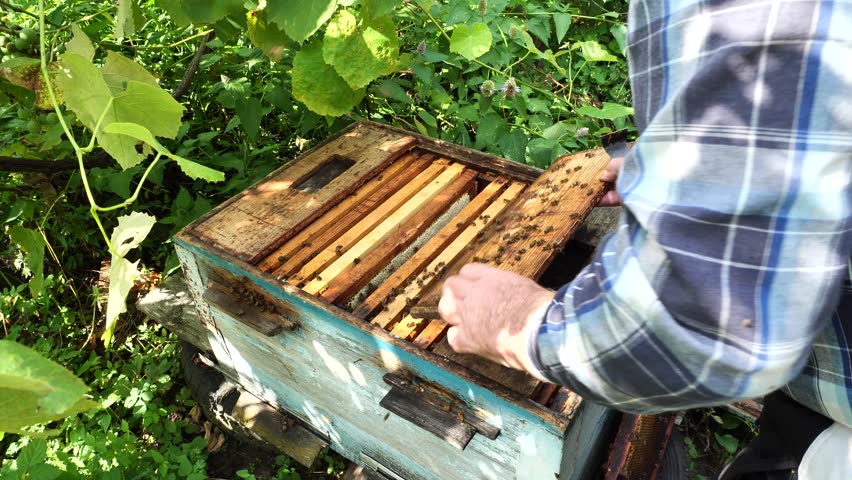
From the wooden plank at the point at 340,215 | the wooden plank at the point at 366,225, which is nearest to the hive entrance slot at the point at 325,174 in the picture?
the wooden plank at the point at 340,215

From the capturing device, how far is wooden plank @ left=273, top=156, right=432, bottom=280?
168 cm

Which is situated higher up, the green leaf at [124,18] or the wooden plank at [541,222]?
the green leaf at [124,18]

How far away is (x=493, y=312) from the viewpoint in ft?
3.88

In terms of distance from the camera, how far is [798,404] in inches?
53.4

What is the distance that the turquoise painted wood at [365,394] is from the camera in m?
1.35

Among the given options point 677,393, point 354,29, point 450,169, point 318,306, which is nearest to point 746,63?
point 677,393

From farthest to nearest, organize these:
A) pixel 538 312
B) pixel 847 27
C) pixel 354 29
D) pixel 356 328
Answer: pixel 354 29 → pixel 356 328 → pixel 538 312 → pixel 847 27

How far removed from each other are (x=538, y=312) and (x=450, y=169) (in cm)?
105

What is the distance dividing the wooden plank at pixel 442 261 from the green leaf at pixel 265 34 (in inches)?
37.0

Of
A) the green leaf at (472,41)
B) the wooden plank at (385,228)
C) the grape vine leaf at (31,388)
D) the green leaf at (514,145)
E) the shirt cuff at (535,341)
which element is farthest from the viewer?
the green leaf at (514,145)

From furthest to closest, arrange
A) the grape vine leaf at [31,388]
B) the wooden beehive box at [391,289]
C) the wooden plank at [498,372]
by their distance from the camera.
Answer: the wooden beehive box at [391,289], the wooden plank at [498,372], the grape vine leaf at [31,388]

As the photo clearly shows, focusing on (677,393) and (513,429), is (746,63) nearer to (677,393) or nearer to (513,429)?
(677,393)

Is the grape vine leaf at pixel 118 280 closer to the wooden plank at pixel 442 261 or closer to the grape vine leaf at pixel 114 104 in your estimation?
the grape vine leaf at pixel 114 104

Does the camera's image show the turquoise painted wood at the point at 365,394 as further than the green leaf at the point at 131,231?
Yes
